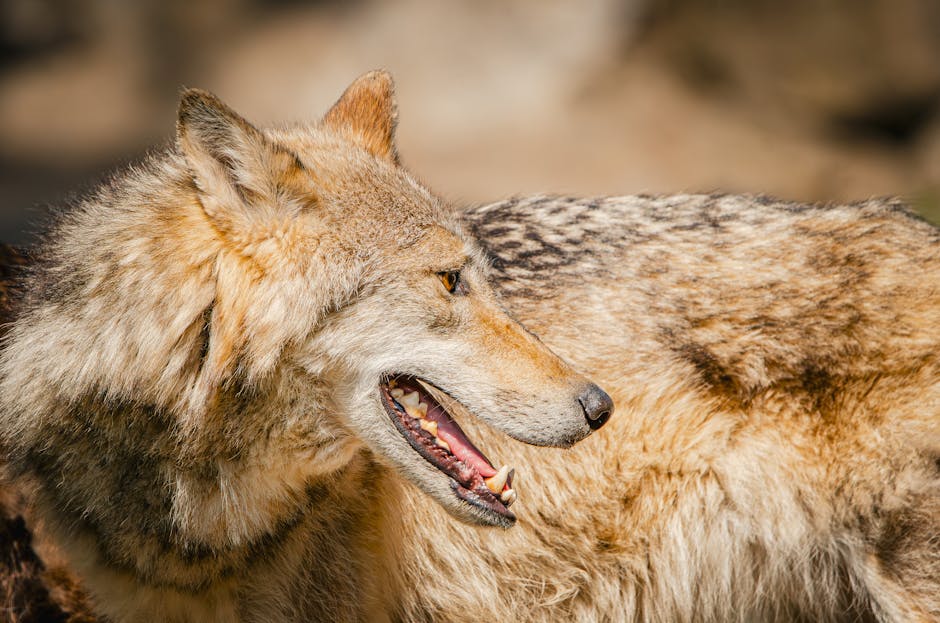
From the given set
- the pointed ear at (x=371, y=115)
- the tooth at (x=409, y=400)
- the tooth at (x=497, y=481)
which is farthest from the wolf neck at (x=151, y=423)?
the pointed ear at (x=371, y=115)

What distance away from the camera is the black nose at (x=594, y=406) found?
355 centimetres

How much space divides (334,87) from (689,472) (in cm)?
1140

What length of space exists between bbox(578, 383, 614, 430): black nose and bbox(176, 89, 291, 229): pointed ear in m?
1.37

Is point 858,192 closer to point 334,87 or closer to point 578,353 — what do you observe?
point 334,87

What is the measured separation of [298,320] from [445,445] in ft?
2.50

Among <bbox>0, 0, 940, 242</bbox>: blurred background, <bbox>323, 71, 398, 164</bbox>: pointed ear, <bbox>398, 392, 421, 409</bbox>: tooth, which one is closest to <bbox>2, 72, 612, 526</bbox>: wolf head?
<bbox>398, 392, 421, 409</bbox>: tooth

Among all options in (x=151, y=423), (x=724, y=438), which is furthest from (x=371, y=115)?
(x=724, y=438)

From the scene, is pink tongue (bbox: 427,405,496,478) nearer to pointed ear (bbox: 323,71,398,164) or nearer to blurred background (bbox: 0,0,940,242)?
pointed ear (bbox: 323,71,398,164)

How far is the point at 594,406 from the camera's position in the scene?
3557 mm

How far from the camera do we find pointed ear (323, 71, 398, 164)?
4.17 metres

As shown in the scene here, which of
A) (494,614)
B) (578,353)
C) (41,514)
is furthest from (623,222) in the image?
(41,514)

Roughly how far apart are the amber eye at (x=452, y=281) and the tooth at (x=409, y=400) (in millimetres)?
430

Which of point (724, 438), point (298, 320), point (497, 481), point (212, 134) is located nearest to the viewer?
point (212, 134)

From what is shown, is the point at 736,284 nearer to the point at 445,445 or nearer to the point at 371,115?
the point at 445,445
